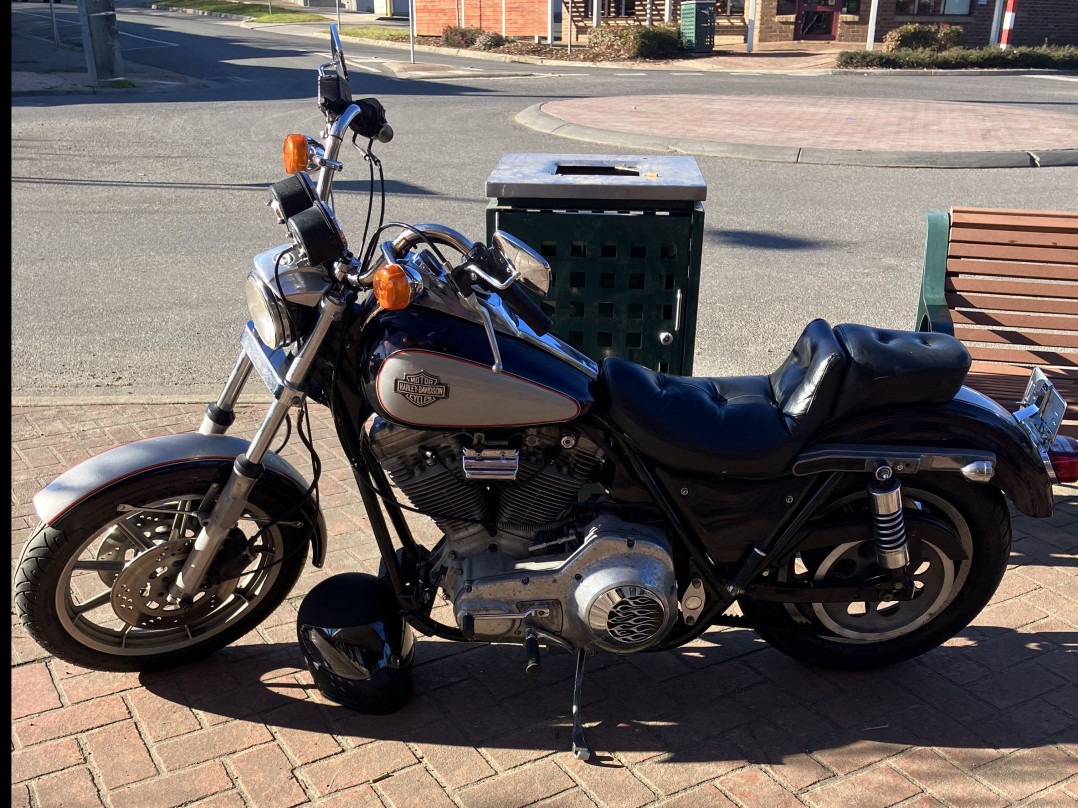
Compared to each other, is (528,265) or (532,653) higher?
(528,265)

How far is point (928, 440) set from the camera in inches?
119

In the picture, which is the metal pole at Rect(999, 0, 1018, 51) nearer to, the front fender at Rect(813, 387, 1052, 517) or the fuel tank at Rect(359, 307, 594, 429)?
the front fender at Rect(813, 387, 1052, 517)

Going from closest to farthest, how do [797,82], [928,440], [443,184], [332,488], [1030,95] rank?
[928,440], [332,488], [443,184], [1030,95], [797,82]

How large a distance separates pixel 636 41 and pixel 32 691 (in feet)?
87.5

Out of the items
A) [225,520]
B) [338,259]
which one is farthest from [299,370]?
[225,520]

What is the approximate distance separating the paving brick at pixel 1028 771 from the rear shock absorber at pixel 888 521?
1.96 ft

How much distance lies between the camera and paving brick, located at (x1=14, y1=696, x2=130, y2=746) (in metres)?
3.02

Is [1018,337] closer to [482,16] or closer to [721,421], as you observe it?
[721,421]

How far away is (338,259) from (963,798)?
7.20ft

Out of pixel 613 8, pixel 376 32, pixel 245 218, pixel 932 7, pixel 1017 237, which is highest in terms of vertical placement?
pixel 932 7

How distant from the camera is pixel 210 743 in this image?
9.86ft

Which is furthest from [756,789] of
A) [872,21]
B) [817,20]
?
[817,20]

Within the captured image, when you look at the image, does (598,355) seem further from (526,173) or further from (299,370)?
(299,370)

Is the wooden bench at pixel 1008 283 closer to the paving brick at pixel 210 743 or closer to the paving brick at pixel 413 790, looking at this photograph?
the paving brick at pixel 413 790
